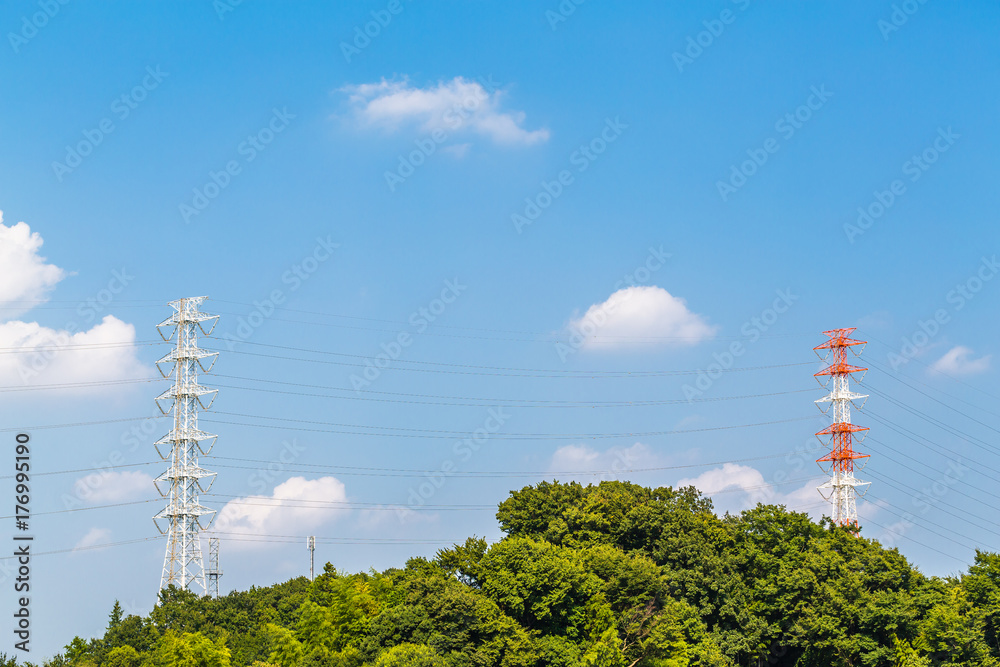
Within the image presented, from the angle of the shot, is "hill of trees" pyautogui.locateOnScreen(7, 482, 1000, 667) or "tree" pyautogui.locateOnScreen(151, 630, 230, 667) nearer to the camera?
"hill of trees" pyautogui.locateOnScreen(7, 482, 1000, 667)

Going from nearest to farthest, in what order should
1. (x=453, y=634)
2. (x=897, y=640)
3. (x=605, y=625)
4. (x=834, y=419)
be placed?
1. (x=453, y=634)
2. (x=605, y=625)
3. (x=897, y=640)
4. (x=834, y=419)

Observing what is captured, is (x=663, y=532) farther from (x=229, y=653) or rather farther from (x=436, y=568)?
(x=229, y=653)

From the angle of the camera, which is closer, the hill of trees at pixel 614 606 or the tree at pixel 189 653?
the hill of trees at pixel 614 606

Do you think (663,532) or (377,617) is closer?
(377,617)

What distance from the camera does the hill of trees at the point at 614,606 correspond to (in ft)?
149

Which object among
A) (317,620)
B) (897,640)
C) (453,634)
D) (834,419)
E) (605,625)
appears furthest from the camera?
(834,419)

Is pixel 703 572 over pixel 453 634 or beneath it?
over

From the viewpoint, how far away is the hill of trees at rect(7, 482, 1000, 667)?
1793 inches

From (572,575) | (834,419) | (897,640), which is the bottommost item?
(897,640)

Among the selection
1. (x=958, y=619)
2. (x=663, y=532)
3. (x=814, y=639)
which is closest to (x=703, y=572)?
(x=663, y=532)

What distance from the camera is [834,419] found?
72.2m

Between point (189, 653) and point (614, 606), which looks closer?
point (614, 606)

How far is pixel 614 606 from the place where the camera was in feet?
164

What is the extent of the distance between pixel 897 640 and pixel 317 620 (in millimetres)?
33629
